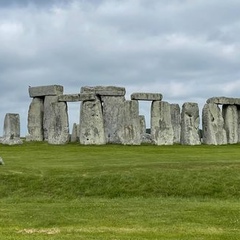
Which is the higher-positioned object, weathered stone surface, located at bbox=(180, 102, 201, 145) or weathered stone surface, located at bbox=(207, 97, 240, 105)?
weathered stone surface, located at bbox=(207, 97, 240, 105)

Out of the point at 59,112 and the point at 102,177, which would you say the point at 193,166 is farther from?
the point at 59,112

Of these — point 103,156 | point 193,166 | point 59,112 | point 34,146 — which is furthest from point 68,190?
point 59,112

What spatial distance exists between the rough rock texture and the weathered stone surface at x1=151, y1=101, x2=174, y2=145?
2.31 m

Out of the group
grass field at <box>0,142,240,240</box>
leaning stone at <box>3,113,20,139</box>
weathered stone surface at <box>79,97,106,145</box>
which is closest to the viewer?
grass field at <box>0,142,240,240</box>

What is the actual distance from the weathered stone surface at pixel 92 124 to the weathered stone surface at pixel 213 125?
26.0 feet

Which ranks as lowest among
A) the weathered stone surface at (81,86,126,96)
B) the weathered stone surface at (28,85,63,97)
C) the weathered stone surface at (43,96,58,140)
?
the weathered stone surface at (43,96,58,140)

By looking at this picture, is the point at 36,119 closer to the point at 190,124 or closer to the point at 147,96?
the point at 147,96

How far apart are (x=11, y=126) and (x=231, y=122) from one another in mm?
16601

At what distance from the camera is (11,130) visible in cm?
4447

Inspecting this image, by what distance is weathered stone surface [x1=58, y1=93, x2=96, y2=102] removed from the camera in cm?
4334

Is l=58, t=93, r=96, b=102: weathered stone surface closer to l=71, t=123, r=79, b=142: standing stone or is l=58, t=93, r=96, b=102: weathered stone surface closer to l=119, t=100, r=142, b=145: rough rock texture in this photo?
l=119, t=100, r=142, b=145: rough rock texture

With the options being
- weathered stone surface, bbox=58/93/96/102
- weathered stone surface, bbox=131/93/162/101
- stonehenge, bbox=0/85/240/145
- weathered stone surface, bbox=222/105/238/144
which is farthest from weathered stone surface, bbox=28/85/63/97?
weathered stone surface, bbox=222/105/238/144

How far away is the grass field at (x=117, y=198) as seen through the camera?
16.0m

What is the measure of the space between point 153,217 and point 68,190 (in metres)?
6.04
